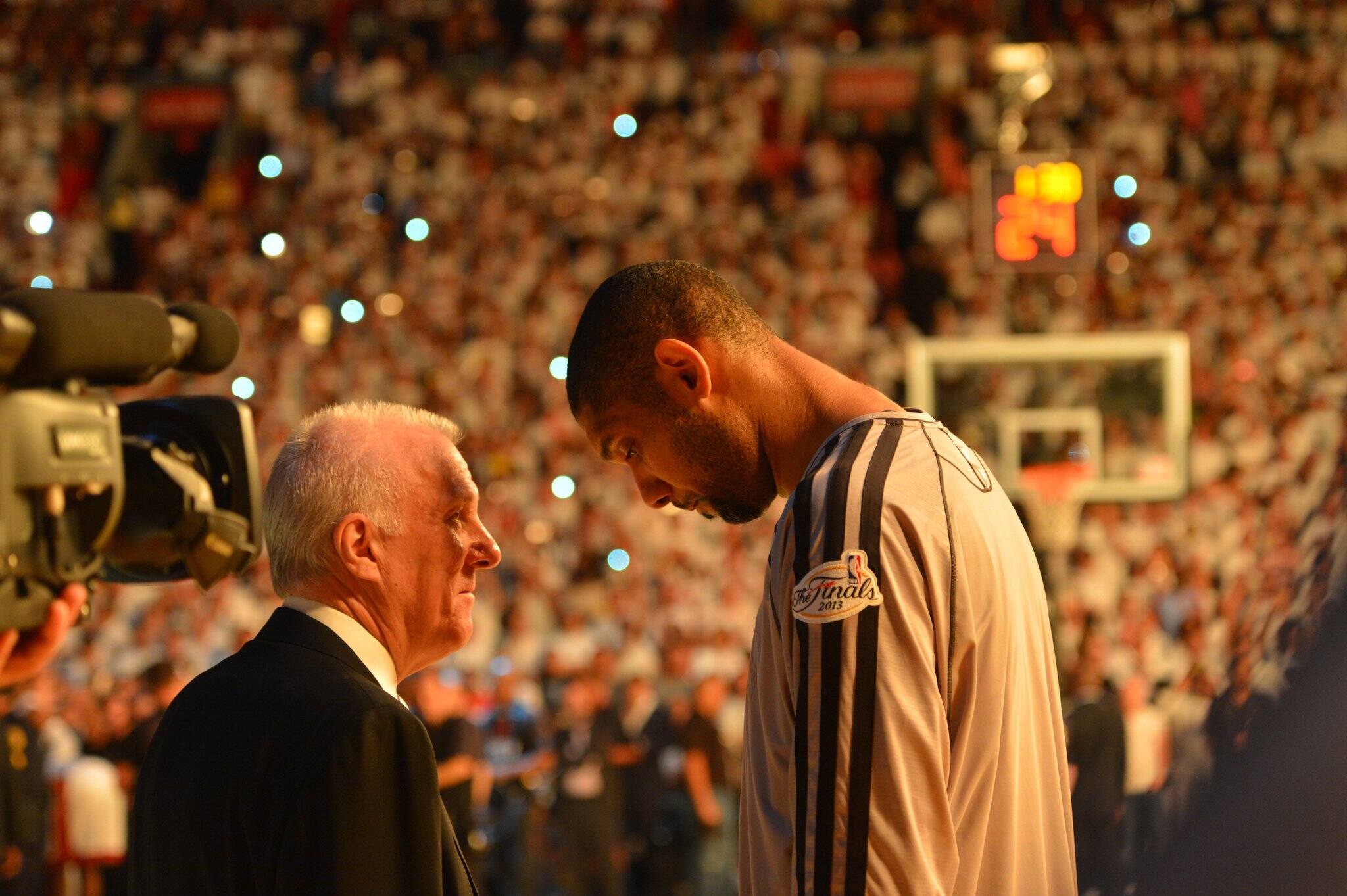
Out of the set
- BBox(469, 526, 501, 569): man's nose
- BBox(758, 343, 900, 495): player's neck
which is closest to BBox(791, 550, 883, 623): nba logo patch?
BBox(758, 343, 900, 495): player's neck

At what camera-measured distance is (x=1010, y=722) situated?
1.61m

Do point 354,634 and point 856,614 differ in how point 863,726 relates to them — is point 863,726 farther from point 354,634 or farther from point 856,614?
point 354,634

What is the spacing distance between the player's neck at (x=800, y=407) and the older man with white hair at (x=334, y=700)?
40 centimetres

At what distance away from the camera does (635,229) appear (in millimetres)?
12688

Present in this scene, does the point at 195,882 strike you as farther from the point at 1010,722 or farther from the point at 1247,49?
the point at 1247,49

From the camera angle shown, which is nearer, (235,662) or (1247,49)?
(235,662)

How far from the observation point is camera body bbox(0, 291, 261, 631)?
142 centimetres

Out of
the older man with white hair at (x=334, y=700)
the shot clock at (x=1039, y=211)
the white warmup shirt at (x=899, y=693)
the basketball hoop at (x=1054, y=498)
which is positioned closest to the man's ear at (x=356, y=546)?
the older man with white hair at (x=334, y=700)

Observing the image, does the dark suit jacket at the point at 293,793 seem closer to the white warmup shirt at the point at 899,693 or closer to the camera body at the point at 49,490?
the camera body at the point at 49,490

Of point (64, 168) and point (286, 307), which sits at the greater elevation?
point (64, 168)

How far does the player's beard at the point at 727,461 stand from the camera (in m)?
1.81

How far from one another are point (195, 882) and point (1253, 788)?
116 centimetres

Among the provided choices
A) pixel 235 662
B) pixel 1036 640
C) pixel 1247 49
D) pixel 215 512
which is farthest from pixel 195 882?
pixel 1247 49

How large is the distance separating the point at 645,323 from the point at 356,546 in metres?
0.44
